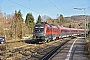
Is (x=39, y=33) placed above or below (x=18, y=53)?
above

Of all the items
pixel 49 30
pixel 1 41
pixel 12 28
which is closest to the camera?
pixel 49 30

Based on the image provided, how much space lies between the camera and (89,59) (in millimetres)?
15891

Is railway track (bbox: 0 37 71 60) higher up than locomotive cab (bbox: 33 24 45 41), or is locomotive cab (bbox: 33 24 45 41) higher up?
locomotive cab (bbox: 33 24 45 41)

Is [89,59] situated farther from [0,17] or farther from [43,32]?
[0,17]

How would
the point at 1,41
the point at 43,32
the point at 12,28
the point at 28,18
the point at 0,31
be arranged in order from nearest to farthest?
the point at 43,32
the point at 1,41
the point at 0,31
the point at 12,28
the point at 28,18

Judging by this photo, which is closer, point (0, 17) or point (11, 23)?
point (0, 17)

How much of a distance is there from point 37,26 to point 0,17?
2629cm

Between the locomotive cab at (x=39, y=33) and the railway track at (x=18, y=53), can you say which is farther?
the locomotive cab at (x=39, y=33)

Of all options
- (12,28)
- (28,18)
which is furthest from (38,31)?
(28,18)

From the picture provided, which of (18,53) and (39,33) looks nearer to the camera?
(18,53)

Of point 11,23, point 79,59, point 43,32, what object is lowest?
point 79,59

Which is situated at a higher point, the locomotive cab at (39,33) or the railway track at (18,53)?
the locomotive cab at (39,33)

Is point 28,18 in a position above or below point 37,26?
above

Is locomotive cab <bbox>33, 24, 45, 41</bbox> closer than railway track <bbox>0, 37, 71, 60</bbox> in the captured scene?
No
